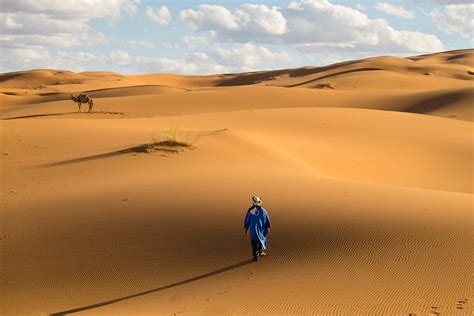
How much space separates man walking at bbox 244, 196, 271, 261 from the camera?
9.16 metres

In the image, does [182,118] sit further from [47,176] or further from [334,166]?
[47,176]

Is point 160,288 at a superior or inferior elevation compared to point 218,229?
inferior

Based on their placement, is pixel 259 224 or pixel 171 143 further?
pixel 171 143

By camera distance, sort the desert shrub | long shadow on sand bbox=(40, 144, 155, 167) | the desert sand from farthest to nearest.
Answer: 1. the desert shrub
2. long shadow on sand bbox=(40, 144, 155, 167)
3. the desert sand

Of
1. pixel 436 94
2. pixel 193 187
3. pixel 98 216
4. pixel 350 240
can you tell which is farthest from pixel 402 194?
pixel 436 94

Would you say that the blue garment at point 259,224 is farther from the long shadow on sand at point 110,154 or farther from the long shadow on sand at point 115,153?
the long shadow on sand at point 110,154

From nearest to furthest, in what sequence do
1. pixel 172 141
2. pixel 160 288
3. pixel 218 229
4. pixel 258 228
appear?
pixel 160 288, pixel 258 228, pixel 218 229, pixel 172 141

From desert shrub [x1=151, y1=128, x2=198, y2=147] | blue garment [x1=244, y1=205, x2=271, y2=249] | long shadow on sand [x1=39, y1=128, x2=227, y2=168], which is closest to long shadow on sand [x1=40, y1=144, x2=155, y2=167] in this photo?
long shadow on sand [x1=39, y1=128, x2=227, y2=168]

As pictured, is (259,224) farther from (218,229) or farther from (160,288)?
(160,288)

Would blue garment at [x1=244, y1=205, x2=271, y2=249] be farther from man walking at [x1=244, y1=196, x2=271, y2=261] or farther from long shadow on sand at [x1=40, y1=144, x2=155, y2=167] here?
long shadow on sand at [x1=40, y1=144, x2=155, y2=167]

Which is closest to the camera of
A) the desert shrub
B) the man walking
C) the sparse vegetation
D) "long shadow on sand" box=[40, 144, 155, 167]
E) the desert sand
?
the desert sand

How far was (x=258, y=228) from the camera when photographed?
30.3 feet

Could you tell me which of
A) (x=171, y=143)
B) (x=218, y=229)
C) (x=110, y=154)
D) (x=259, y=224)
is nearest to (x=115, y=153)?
(x=110, y=154)

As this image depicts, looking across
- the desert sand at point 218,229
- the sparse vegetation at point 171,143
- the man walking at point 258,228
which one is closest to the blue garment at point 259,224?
the man walking at point 258,228
